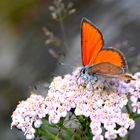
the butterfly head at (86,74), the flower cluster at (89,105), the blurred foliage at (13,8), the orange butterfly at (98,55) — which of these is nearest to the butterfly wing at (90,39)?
the orange butterfly at (98,55)

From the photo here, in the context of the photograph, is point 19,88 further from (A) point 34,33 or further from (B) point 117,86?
(B) point 117,86

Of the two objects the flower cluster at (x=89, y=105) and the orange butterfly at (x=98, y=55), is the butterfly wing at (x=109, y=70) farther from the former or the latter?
the flower cluster at (x=89, y=105)

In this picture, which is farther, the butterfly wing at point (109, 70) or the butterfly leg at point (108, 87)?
the butterfly leg at point (108, 87)

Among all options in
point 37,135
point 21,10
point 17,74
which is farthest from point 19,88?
point 37,135

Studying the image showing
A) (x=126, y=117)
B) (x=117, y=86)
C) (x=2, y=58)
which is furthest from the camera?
(x=2, y=58)

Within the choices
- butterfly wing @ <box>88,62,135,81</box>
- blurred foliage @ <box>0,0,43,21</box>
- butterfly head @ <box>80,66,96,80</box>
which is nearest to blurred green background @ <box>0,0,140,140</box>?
blurred foliage @ <box>0,0,43,21</box>

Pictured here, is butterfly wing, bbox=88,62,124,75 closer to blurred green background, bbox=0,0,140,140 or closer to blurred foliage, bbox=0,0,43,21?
blurred green background, bbox=0,0,140,140

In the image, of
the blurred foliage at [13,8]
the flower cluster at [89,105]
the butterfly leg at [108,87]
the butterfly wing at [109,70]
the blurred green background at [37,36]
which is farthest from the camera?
the blurred foliage at [13,8]
